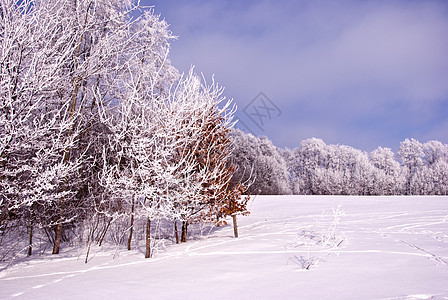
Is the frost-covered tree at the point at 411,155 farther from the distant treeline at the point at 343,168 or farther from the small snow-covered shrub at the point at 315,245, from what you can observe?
the small snow-covered shrub at the point at 315,245

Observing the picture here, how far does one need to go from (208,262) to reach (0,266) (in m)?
5.48

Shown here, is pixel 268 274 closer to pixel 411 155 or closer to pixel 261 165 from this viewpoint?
pixel 261 165

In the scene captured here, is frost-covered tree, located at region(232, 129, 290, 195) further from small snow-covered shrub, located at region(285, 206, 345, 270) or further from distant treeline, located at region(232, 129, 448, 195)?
small snow-covered shrub, located at region(285, 206, 345, 270)

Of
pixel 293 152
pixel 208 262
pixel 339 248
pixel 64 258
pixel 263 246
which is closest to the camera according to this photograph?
pixel 208 262

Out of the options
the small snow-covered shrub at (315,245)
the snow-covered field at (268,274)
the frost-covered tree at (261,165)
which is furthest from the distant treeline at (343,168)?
the snow-covered field at (268,274)

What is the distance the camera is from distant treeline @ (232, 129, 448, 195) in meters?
43.0

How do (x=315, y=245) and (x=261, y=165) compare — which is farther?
(x=261, y=165)

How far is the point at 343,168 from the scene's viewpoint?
174 ft

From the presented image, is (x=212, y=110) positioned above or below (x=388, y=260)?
above

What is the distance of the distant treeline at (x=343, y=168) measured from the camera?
43.0 meters

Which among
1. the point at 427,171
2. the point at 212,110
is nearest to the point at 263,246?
the point at 212,110

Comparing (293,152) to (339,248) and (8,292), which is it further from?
(8,292)

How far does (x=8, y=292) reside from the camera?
13.9 feet

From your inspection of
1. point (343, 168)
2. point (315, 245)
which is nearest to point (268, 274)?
point (315, 245)
